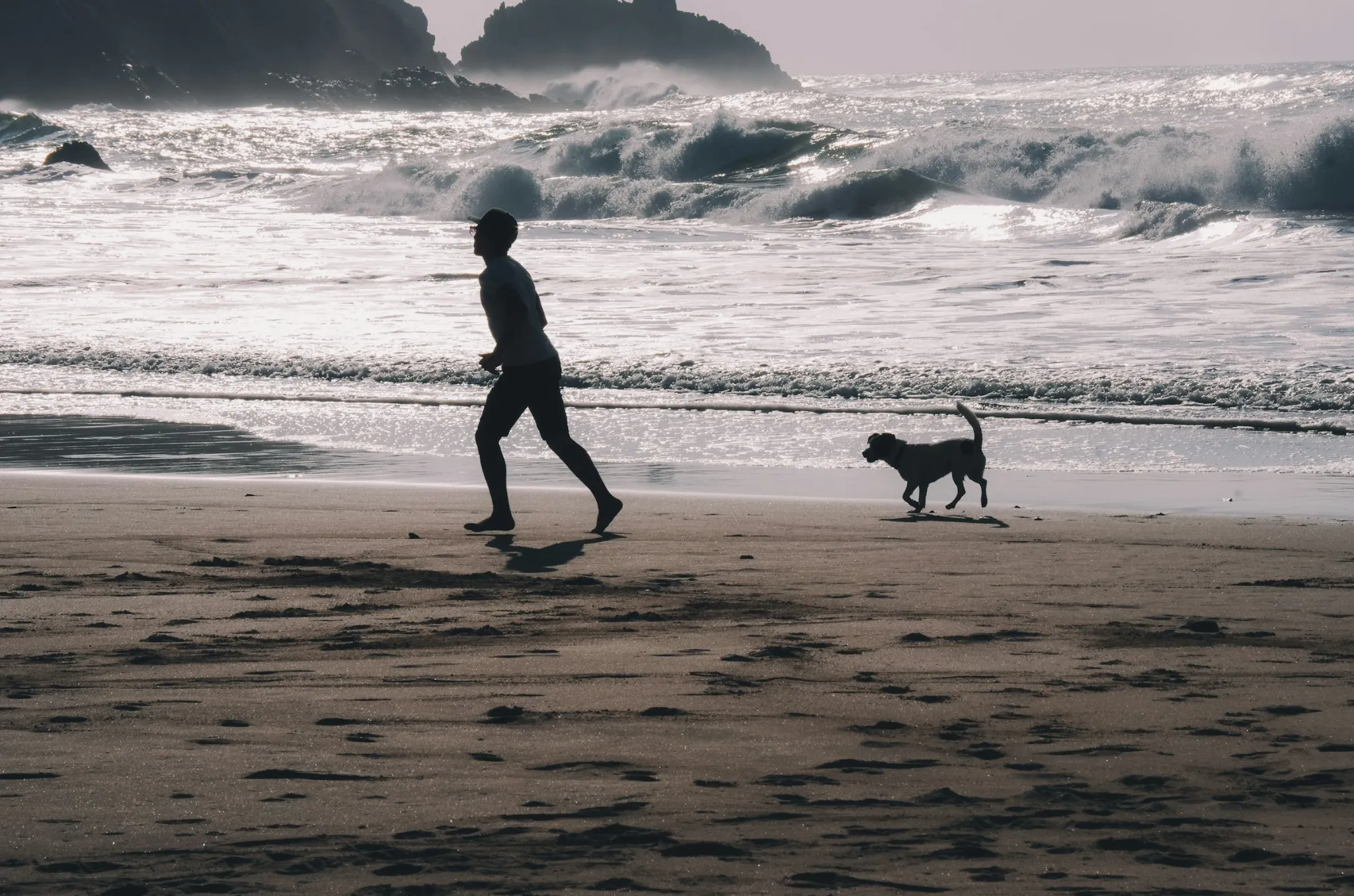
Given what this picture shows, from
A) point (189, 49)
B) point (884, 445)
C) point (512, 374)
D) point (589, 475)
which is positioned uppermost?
point (189, 49)

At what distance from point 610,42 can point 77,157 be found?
138526 millimetres

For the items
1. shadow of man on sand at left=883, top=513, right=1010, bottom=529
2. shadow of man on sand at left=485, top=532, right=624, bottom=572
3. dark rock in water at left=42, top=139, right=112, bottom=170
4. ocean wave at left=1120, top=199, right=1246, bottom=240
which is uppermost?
dark rock in water at left=42, top=139, right=112, bottom=170

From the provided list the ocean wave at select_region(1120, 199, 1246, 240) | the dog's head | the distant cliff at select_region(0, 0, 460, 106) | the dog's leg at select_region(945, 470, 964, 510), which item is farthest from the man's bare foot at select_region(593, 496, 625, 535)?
the distant cliff at select_region(0, 0, 460, 106)

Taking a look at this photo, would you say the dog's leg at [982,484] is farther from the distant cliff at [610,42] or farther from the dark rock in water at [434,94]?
the distant cliff at [610,42]

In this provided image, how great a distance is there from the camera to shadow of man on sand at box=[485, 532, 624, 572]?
5.61m

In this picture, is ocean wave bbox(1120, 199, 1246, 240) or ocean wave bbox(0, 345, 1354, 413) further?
ocean wave bbox(1120, 199, 1246, 240)

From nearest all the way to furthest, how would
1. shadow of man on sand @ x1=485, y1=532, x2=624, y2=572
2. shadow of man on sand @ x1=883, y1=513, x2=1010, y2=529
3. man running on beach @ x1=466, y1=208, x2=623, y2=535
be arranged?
shadow of man on sand @ x1=485, y1=532, x2=624, y2=572 < man running on beach @ x1=466, y1=208, x2=623, y2=535 < shadow of man on sand @ x1=883, y1=513, x2=1010, y2=529

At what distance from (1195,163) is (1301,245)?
1004cm

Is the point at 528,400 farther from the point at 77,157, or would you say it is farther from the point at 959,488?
the point at 77,157

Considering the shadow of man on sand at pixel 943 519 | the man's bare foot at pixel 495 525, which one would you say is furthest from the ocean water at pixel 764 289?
the man's bare foot at pixel 495 525

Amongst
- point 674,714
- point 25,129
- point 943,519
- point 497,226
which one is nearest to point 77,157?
point 25,129

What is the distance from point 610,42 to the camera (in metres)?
188

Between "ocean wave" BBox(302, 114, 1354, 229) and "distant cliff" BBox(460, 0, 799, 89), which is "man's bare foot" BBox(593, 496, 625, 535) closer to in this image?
"ocean wave" BBox(302, 114, 1354, 229)

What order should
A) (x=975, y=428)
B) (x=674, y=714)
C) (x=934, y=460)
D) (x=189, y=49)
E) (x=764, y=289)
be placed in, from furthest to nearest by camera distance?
1. (x=189, y=49)
2. (x=764, y=289)
3. (x=975, y=428)
4. (x=934, y=460)
5. (x=674, y=714)
